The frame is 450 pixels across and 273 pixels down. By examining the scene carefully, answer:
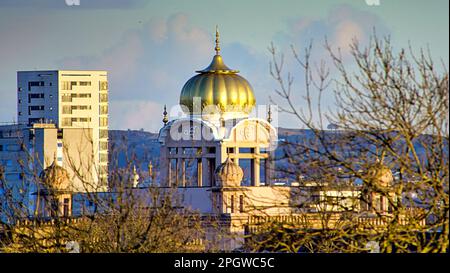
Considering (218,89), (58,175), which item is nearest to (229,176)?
(218,89)

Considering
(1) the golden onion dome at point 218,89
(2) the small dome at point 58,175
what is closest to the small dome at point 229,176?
(1) the golden onion dome at point 218,89

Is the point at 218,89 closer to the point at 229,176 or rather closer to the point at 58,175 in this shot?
Answer: the point at 229,176

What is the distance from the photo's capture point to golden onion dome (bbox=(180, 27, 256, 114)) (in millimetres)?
71688

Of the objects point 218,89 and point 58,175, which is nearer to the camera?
point 58,175

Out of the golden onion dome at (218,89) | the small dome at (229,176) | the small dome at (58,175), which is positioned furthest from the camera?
the golden onion dome at (218,89)

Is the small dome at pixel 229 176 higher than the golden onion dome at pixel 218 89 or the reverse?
the reverse

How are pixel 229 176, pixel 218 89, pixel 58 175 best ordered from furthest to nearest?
pixel 218 89 < pixel 229 176 < pixel 58 175

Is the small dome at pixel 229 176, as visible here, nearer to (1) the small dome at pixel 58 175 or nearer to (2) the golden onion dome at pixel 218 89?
(2) the golden onion dome at pixel 218 89

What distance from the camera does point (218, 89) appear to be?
7188 cm

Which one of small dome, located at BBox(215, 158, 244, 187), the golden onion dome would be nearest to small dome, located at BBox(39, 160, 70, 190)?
small dome, located at BBox(215, 158, 244, 187)

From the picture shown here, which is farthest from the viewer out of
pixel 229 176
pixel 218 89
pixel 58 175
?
pixel 218 89

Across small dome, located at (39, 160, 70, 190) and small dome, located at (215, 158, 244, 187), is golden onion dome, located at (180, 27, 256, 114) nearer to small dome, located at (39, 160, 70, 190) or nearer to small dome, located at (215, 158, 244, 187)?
small dome, located at (215, 158, 244, 187)

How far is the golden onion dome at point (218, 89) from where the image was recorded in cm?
7169

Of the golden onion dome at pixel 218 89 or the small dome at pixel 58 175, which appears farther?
the golden onion dome at pixel 218 89
